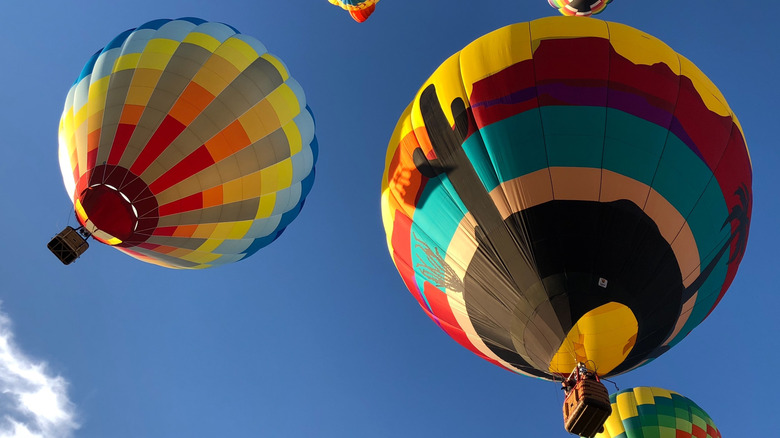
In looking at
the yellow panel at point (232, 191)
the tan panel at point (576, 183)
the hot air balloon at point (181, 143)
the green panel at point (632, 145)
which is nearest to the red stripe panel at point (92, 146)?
the hot air balloon at point (181, 143)

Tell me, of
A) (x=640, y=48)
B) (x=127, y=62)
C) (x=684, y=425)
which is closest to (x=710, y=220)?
(x=640, y=48)

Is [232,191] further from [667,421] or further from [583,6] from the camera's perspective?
[667,421]

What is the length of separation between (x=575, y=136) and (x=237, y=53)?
579 cm

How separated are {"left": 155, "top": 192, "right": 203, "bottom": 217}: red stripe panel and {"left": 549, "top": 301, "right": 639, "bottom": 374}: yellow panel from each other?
215 inches

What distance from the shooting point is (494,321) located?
5434mm

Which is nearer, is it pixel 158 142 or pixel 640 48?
pixel 640 48

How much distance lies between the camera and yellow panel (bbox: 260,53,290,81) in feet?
29.2

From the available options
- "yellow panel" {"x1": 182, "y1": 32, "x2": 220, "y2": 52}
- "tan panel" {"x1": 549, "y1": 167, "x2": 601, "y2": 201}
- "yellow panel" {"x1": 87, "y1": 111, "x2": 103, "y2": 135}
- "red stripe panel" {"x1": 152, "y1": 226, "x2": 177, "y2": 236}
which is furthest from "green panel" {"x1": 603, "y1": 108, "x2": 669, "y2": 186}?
"yellow panel" {"x1": 87, "y1": 111, "x2": 103, "y2": 135}

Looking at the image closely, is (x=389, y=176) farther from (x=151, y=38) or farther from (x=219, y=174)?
(x=151, y=38)

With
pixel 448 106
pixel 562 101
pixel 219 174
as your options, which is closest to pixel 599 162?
pixel 562 101

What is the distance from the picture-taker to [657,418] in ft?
27.5

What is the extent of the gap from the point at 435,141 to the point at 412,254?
55.3 inches

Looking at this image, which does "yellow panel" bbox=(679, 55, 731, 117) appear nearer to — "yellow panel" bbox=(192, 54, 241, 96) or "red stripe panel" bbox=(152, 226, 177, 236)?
"yellow panel" bbox=(192, 54, 241, 96)

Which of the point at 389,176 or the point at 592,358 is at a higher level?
the point at 389,176
